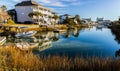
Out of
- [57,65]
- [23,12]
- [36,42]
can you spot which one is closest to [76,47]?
[36,42]

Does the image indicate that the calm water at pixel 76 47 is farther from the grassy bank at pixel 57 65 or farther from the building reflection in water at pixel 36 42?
the grassy bank at pixel 57 65

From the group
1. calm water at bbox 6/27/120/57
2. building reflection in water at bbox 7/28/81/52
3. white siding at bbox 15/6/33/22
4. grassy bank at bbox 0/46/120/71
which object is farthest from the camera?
white siding at bbox 15/6/33/22

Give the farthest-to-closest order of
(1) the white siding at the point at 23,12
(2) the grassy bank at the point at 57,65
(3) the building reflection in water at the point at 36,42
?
(1) the white siding at the point at 23,12
(3) the building reflection in water at the point at 36,42
(2) the grassy bank at the point at 57,65

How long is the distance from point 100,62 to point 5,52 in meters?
5.59

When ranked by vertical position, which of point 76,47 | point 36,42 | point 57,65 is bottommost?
point 76,47

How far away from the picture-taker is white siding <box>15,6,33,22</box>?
226ft

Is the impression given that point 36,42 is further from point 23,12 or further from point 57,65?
point 23,12

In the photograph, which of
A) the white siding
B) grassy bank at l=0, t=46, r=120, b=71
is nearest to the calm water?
grassy bank at l=0, t=46, r=120, b=71

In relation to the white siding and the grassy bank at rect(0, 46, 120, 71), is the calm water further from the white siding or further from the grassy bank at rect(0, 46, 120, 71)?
the white siding

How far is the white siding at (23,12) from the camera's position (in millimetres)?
68750

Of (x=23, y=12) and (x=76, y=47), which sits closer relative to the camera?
(x=76, y=47)

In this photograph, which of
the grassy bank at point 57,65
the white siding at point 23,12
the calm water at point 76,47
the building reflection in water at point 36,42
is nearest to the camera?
the grassy bank at point 57,65

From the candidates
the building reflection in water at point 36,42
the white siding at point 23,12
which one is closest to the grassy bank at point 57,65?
the building reflection in water at point 36,42

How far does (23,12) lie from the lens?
69.8m
